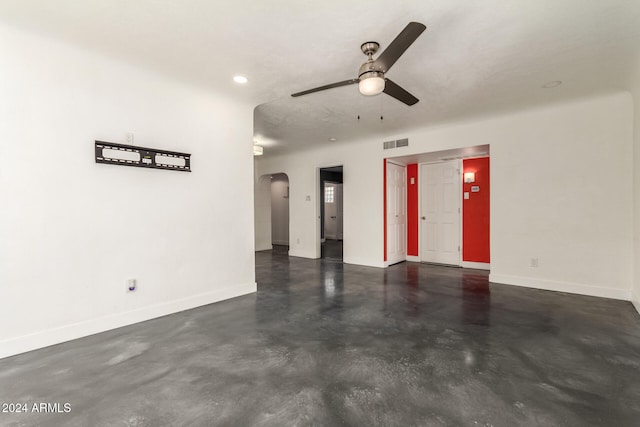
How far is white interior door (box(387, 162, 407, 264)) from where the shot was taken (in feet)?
20.3

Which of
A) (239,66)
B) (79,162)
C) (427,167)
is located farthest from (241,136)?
(427,167)

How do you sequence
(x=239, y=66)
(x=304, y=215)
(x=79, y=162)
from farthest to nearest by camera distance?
(x=304, y=215)
(x=239, y=66)
(x=79, y=162)

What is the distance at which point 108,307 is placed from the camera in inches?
115

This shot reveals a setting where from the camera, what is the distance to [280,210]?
10000 mm

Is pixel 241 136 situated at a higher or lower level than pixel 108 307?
higher

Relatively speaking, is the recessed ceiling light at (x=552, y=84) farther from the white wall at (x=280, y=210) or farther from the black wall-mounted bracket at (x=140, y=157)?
the white wall at (x=280, y=210)

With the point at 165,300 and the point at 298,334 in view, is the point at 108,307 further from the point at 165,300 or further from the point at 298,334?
the point at 298,334

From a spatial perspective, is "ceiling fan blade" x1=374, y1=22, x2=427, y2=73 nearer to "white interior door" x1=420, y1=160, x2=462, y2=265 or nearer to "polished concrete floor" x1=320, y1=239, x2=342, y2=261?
"white interior door" x1=420, y1=160, x2=462, y2=265

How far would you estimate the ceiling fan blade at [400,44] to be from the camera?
1882 mm

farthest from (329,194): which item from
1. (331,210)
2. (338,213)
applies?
(338,213)

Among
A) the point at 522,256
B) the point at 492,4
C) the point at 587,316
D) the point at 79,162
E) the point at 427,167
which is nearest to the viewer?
the point at 492,4

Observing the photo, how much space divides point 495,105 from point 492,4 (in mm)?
2393

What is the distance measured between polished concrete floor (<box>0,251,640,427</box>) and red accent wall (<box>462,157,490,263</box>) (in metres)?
2.17

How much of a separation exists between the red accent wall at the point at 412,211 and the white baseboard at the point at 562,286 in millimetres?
2060
